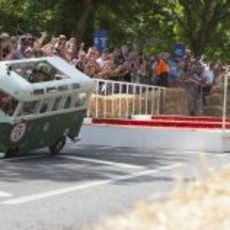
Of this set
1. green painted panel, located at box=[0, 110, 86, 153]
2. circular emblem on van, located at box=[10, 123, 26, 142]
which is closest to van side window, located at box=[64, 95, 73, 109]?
green painted panel, located at box=[0, 110, 86, 153]

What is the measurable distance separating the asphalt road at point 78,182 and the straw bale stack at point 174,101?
21.9 feet

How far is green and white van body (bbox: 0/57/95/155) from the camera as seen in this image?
13.5m

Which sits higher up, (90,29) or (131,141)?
(90,29)

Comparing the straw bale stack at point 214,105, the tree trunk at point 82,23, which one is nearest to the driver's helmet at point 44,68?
the straw bale stack at point 214,105

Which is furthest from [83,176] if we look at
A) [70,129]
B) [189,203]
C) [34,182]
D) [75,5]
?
[75,5]

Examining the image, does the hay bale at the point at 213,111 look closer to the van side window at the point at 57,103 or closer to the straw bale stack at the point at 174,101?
the straw bale stack at the point at 174,101

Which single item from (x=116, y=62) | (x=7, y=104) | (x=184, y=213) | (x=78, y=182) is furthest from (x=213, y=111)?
(x=184, y=213)

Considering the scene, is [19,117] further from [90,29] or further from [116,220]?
[90,29]

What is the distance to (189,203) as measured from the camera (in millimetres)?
1829

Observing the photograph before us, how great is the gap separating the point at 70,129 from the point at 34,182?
13.9ft

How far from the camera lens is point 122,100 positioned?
65.6ft

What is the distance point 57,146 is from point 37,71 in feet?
5.08

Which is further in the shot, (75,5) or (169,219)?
(75,5)

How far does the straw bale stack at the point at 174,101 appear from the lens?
77.1 feet
